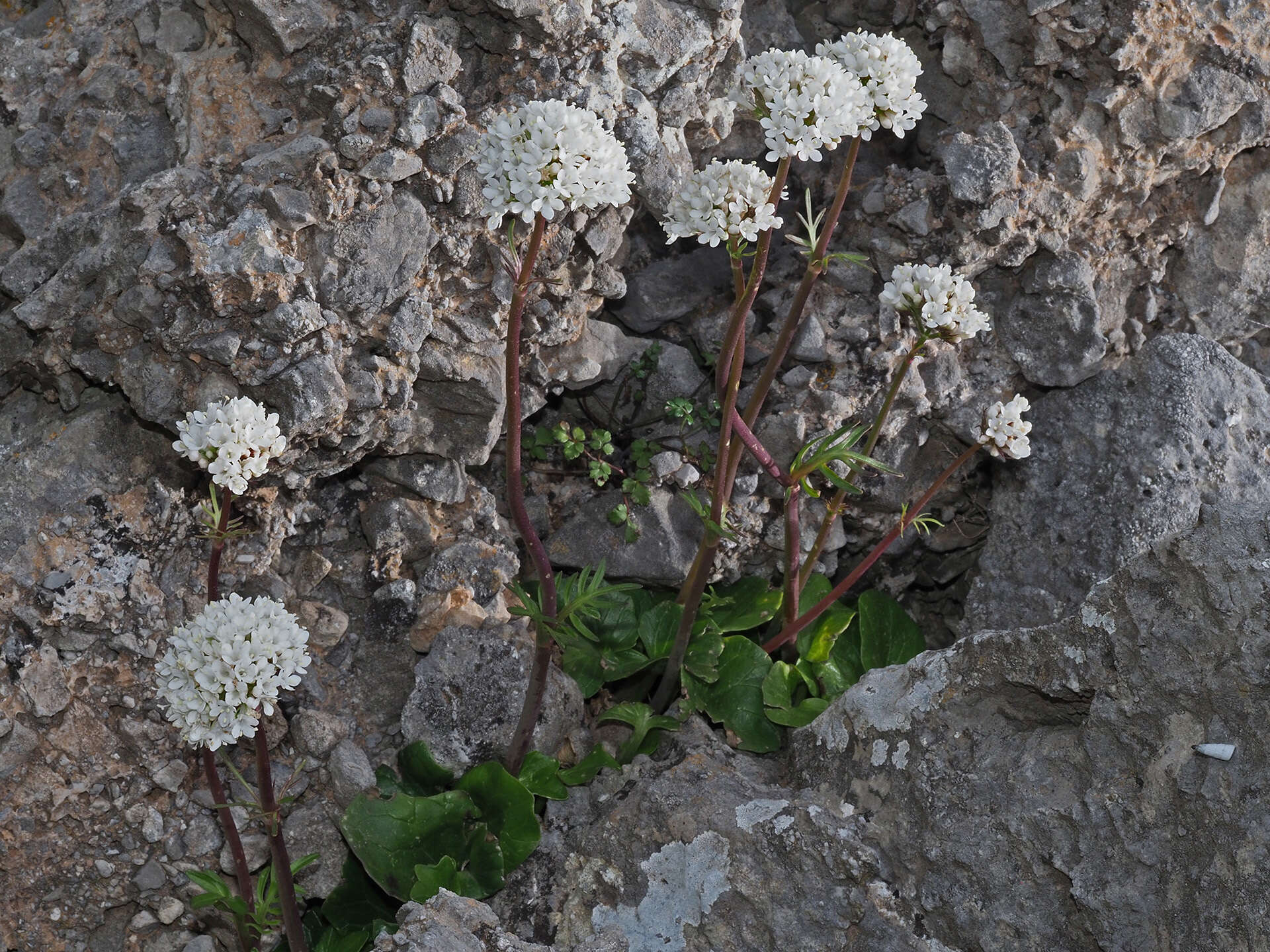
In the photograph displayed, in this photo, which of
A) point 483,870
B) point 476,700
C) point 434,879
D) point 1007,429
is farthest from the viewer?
point 476,700

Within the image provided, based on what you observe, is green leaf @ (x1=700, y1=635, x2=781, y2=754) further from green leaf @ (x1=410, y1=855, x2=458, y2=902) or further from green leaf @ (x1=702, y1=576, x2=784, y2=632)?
green leaf @ (x1=410, y1=855, x2=458, y2=902)

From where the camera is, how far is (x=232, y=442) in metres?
3.00

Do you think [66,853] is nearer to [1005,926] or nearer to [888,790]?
[888,790]

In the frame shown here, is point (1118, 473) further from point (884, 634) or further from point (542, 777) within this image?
point (542, 777)

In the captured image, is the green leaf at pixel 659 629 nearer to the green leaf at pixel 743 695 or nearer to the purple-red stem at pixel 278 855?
the green leaf at pixel 743 695

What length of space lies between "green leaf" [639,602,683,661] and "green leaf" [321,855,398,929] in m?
1.27

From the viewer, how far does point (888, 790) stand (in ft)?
11.1

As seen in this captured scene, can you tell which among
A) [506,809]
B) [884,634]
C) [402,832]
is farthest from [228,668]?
[884,634]

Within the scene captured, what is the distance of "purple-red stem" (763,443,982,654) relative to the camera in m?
3.77

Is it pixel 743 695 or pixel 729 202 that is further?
pixel 743 695

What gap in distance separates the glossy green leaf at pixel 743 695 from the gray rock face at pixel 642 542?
0.39m

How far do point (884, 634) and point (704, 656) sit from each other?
863 mm

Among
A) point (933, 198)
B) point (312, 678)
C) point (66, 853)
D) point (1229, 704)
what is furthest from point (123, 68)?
point (1229, 704)

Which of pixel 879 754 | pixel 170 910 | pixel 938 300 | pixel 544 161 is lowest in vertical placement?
pixel 170 910
